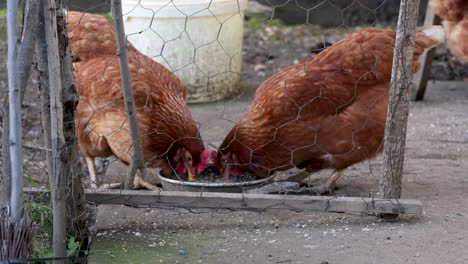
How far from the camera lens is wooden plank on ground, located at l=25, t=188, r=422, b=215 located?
3020 millimetres

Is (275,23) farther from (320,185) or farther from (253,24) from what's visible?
(320,185)

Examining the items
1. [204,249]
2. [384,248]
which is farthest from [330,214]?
[204,249]

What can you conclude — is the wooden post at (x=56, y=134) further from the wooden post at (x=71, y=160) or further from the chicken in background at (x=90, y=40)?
the chicken in background at (x=90, y=40)

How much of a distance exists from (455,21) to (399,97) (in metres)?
2.21

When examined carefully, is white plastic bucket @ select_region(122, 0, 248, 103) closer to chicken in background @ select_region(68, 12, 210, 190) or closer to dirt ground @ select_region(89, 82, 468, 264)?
chicken in background @ select_region(68, 12, 210, 190)

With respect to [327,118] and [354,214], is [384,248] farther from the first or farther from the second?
[327,118]

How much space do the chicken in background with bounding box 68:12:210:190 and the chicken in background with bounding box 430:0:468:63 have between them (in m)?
2.17

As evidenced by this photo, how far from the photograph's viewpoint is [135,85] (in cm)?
344

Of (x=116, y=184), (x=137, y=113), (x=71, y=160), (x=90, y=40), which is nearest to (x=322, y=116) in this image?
(x=137, y=113)

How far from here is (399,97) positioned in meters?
2.93

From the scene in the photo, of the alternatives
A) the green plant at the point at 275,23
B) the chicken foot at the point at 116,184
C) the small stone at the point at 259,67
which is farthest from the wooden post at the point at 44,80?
the green plant at the point at 275,23

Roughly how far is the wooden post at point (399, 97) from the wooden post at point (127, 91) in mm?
1072

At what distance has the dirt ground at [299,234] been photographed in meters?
2.73

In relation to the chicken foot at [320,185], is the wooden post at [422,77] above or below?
above
